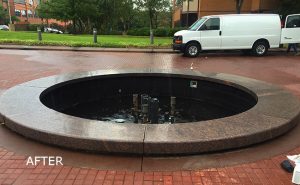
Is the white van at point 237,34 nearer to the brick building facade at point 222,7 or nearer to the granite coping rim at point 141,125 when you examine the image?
the granite coping rim at point 141,125

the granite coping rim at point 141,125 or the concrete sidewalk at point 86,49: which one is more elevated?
the concrete sidewalk at point 86,49

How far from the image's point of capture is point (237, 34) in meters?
16.7

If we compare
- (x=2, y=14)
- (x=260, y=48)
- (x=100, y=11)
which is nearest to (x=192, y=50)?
(x=260, y=48)

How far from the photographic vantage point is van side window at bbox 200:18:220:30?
53.7 feet

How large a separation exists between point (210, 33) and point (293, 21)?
491 cm

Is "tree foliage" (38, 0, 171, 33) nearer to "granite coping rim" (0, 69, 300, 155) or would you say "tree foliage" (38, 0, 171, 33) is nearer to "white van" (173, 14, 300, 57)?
"white van" (173, 14, 300, 57)

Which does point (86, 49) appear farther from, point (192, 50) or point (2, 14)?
point (2, 14)

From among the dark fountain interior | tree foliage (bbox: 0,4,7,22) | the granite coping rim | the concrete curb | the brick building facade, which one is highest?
tree foliage (bbox: 0,4,7,22)

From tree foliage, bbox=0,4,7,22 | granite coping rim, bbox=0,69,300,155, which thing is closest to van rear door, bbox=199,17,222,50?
granite coping rim, bbox=0,69,300,155

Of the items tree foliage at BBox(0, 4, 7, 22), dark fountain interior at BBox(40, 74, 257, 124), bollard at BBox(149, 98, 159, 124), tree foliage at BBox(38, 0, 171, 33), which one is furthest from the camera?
tree foliage at BBox(0, 4, 7, 22)

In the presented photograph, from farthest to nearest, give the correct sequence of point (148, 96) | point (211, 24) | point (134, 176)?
point (211, 24) → point (148, 96) → point (134, 176)

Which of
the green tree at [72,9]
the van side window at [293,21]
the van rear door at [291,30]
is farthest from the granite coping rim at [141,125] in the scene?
the green tree at [72,9]

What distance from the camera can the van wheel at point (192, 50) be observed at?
16.5m

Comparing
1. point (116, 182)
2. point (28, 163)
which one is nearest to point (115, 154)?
point (116, 182)
